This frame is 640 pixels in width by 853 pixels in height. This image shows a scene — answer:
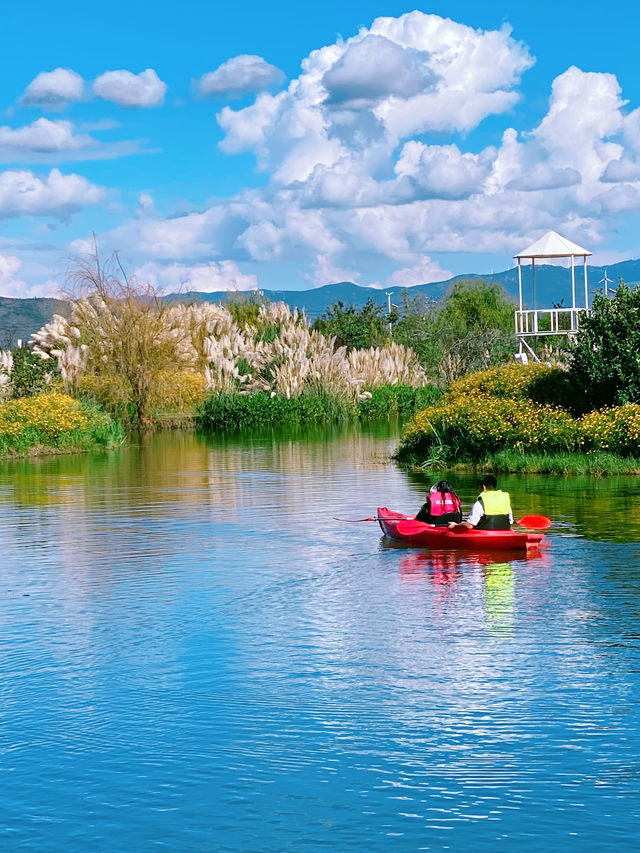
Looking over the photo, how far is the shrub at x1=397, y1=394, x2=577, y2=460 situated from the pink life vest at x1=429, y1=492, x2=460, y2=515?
9.15 metres

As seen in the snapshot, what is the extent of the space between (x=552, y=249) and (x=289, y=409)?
10.6 metres

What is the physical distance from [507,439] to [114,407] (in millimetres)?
19652

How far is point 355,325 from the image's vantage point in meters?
59.8

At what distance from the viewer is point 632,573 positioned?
14109 mm

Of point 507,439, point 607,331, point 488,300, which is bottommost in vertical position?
point 507,439

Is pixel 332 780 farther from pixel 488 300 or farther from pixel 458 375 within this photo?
pixel 488 300

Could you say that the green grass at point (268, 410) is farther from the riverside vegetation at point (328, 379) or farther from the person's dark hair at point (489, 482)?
the person's dark hair at point (489, 482)

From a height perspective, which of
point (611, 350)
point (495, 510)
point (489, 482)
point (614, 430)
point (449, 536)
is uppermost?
point (611, 350)

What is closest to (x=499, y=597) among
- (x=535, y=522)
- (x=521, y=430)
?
(x=535, y=522)

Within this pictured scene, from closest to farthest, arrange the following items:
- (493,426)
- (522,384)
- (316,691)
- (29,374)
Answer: (316,691) → (493,426) → (522,384) → (29,374)

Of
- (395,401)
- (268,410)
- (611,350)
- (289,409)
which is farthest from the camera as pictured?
(395,401)

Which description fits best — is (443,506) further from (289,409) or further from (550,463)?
(289,409)

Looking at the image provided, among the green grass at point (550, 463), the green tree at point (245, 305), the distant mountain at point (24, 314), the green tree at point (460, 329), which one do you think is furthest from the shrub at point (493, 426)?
the distant mountain at point (24, 314)

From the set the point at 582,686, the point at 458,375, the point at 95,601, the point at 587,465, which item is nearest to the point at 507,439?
the point at 587,465
